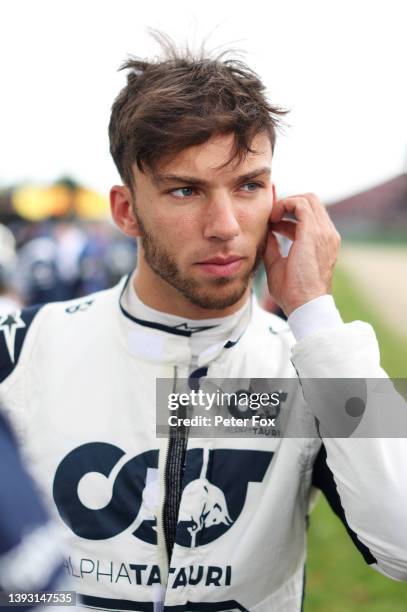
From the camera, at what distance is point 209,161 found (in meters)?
1.67

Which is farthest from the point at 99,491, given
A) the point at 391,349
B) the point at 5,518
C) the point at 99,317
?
the point at 391,349

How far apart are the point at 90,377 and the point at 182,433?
12.1 inches

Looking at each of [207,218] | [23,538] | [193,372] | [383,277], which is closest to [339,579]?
[193,372]

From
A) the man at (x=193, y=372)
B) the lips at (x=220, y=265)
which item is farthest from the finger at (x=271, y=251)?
the lips at (x=220, y=265)

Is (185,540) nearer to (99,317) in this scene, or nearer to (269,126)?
(99,317)

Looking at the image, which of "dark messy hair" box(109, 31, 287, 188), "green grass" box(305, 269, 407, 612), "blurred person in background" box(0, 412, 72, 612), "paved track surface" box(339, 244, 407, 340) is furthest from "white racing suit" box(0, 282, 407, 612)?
"paved track surface" box(339, 244, 407, 340)

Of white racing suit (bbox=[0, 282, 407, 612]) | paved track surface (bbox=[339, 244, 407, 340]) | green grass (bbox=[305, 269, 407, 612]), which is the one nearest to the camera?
white racing suit (bbox=[0, 282, 407, 612])

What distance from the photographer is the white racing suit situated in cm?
164

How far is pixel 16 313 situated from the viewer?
1.98 metres

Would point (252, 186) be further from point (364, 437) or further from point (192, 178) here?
point (364, 437)

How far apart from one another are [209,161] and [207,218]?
148 millimetres

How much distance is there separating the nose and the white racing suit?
0.32 meters

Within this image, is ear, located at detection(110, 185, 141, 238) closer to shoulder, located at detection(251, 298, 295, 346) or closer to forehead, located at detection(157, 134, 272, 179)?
forehead, located at detection(157, 134, 272, 179)

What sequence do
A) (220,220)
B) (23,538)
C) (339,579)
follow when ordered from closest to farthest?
(23,538) < (220,220) < (339,579)
